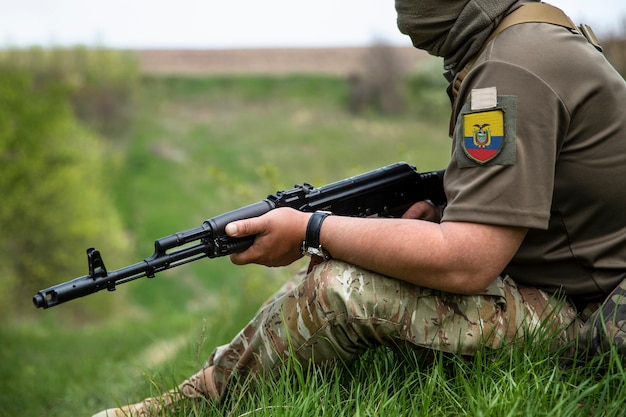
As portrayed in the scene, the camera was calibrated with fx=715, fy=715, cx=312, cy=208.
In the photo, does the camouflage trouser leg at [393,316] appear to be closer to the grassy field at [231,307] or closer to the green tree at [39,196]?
the grassy field at [231,307]

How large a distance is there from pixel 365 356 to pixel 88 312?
2404 centimetres

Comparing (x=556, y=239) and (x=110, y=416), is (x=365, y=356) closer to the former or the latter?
(x=556, y=239)

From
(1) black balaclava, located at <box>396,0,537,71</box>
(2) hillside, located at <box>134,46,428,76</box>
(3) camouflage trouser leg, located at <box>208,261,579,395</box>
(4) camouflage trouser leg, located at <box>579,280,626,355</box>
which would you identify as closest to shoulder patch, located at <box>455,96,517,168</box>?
(1) black balaclava, located at <box>396,0,537,71</box>

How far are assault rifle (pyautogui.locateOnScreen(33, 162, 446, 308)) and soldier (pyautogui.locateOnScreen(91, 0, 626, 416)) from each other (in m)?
0.09

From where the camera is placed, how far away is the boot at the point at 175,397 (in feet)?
9.58

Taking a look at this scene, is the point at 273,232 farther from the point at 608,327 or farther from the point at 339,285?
the point at 608,327

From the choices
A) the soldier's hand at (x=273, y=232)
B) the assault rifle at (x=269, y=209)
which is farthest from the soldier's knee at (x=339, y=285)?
the assault rifle at (x=269, y=209)

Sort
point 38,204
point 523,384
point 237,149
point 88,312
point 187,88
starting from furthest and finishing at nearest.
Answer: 1. point 187,88
2. point 237,149
3. point 88,312
4. point 38,204
5. point 523,384

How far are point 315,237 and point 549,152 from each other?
0.88m

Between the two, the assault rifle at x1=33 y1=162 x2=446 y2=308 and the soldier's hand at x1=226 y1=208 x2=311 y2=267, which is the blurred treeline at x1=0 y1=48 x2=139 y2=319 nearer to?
the assault rifle at x1=33 y1=162 x2=446 y2=308

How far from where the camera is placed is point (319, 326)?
2.60m

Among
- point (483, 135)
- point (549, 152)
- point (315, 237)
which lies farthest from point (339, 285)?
point (549, 152)

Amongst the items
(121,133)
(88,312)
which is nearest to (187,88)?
(121,133)

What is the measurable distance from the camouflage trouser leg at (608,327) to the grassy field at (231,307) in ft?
0.23
